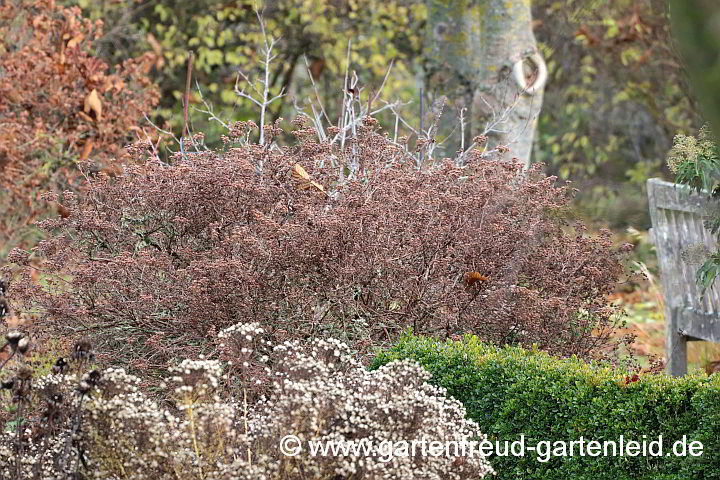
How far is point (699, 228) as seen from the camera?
16.4ft

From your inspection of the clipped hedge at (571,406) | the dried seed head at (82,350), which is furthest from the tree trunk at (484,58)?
the dried seed head at (82,350)

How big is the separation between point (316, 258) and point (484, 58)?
146 inches

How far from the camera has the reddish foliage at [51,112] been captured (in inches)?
300

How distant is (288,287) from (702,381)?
5.59 ft

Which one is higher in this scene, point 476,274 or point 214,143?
point 214,143

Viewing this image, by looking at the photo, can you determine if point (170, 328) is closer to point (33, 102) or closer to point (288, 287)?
point (288, 287)

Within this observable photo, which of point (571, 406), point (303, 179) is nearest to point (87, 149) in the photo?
point (303, 179)

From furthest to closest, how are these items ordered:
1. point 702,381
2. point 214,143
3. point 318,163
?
point 214,143 < point 318,163 < point 702,381

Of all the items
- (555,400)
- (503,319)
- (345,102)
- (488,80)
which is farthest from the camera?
(488,80)

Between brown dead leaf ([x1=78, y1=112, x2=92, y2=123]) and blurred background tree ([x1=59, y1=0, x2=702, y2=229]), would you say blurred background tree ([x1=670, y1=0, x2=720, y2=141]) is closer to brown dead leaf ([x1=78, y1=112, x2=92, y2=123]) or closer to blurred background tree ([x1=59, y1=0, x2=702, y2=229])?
brown dead leaf ([x1=78, y1=112, x2=92, y2=123])

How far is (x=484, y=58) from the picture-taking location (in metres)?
7.30

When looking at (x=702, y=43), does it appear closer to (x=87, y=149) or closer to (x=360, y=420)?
(x=360, y=420)

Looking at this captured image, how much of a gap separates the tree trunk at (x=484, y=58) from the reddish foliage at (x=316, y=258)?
260 centimetres

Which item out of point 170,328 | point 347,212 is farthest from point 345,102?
point 170,328
